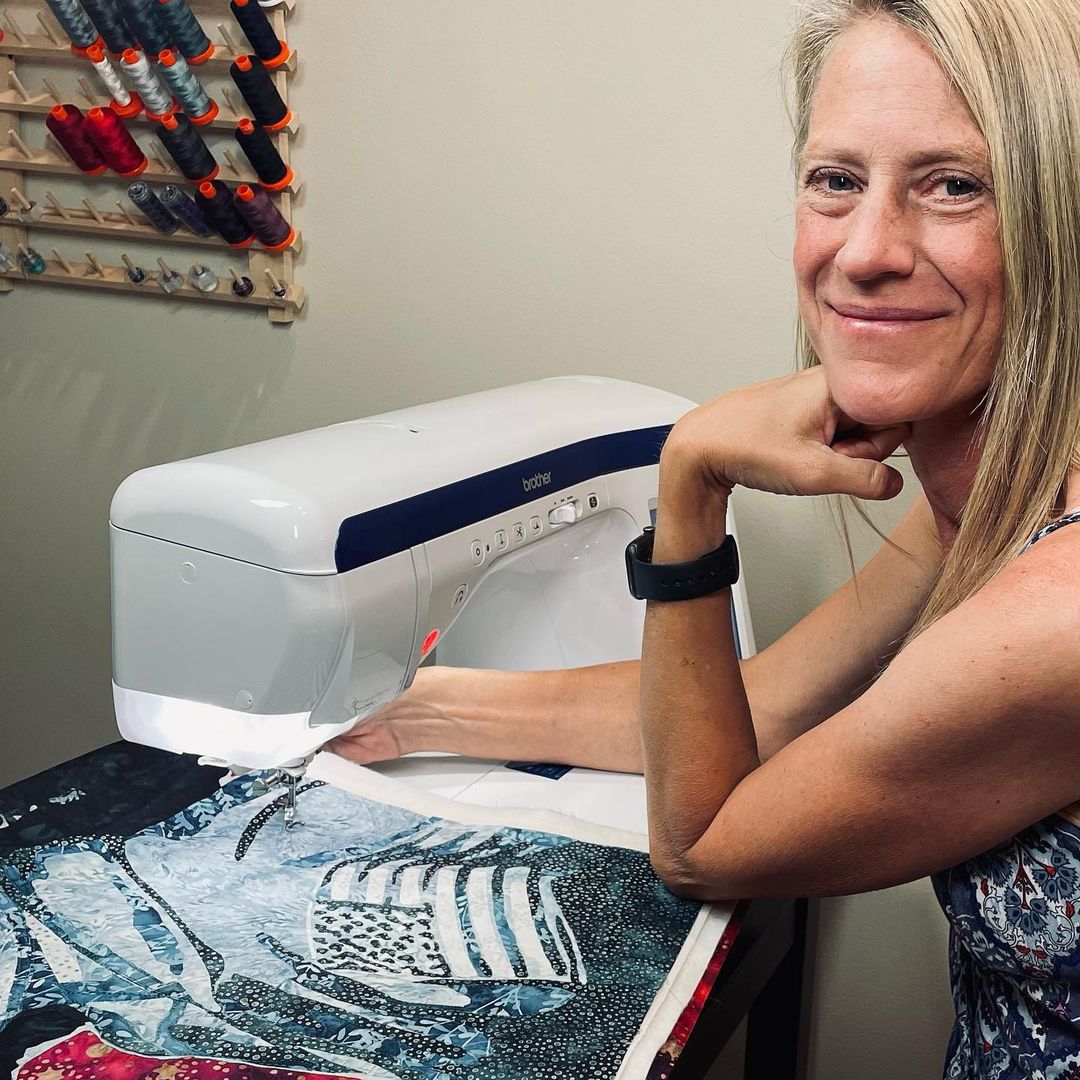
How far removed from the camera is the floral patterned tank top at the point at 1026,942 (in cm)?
78

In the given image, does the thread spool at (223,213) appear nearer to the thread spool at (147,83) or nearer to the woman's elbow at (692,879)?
the thread spool at (147,83)

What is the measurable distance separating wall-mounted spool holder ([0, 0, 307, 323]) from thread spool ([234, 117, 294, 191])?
29 mm

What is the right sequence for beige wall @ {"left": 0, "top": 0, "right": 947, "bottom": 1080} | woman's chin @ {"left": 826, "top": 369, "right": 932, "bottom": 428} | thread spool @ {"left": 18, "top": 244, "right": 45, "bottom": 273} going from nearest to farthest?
1. woman's chin @ {"left": 826, "top": 369, "right": 932, "bottom": 428}
2. beige wall @ {"left": 0, "top": 0, "right": 947, "bottom": 1080}
3. thread spool @ {"left": 18, "top": 244, "right": 45, "bottom": 273}

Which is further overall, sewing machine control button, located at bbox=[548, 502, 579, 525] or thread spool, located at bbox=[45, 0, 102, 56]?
thread spool, located at bbox=[45, 0, 102, 56]

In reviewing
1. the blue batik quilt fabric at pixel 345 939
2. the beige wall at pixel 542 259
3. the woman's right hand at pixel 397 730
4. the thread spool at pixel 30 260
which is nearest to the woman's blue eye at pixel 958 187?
the blue batik quilt fabric at pixel 345 939

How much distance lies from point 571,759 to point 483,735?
9 cm

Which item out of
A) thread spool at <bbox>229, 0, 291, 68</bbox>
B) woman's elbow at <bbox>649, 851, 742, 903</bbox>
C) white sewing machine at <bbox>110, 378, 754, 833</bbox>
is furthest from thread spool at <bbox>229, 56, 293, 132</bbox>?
woman's elbow at <bbox>649, 851, 742, 903</bbox>

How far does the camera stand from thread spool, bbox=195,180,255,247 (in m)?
1.68

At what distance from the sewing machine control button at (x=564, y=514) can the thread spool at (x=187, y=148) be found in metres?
0.87

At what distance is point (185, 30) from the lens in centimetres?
159

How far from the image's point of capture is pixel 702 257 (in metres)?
1.59

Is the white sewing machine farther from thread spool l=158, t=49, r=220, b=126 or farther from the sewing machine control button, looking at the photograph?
thread spool l=158, t=49, r=220, b=126

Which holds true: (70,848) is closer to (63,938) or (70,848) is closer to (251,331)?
(63,938)

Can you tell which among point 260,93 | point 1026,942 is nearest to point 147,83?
point 260,93
